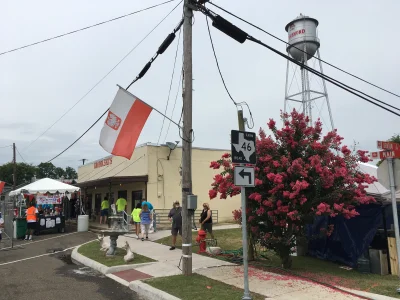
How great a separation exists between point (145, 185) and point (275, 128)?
12934 millimetres

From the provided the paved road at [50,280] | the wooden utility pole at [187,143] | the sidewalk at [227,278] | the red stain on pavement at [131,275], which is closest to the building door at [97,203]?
the paved road at [50,280]

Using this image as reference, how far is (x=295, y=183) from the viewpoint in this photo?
8.48 m

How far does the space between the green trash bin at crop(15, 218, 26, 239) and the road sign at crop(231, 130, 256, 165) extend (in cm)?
1605

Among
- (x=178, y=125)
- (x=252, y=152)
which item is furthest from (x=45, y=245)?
(x=252, y=152)

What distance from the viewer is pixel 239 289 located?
23.7ft

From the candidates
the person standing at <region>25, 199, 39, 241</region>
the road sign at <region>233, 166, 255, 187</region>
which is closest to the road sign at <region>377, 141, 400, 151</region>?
the road sign at <region>233, 166, 255, 187</region>

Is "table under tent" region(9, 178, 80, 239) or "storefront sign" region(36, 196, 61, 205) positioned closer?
"table under tent" region(9, 178, 80, 239)

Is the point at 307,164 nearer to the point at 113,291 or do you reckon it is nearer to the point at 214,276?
the point at 214,276

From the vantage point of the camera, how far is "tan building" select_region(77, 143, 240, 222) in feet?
68.6

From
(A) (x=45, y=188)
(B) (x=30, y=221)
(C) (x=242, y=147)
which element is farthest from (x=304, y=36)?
(C) (x=242, y=147)

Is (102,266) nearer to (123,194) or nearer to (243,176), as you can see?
(243,176)

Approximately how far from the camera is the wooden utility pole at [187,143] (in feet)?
27.7

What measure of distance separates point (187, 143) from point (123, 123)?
1604 millimetres

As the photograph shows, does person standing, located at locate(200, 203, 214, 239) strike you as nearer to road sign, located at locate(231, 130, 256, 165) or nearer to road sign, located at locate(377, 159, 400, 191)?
road sign, located at locate(377, 159, 400, 191)
